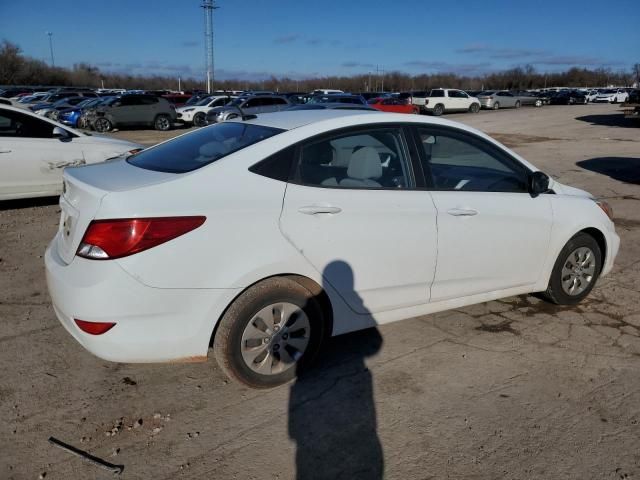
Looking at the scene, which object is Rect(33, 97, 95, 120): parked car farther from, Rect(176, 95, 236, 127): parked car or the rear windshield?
the rear windshield

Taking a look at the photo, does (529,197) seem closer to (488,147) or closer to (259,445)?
(488,147)

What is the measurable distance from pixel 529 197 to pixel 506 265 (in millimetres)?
554

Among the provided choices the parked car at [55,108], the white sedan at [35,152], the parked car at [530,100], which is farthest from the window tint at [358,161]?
the parked car at [530,100]

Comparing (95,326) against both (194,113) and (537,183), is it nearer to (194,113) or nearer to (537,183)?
(537,183)

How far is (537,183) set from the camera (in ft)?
13.0

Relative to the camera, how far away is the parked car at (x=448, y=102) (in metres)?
38.5

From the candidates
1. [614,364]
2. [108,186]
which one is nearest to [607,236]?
[614,364]

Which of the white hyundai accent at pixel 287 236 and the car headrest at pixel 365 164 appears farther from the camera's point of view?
the car headrest at pixel 365 164

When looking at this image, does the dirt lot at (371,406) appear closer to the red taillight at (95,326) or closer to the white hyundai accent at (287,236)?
the white hyundai accent at (287,236)

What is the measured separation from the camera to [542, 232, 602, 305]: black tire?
4.31m

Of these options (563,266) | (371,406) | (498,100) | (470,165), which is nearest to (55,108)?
(470,165)

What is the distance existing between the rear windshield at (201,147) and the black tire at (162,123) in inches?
Answer: 943

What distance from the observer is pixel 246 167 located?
119 inches

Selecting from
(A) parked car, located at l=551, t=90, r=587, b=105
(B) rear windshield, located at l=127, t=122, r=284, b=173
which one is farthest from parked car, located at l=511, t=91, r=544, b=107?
(B) rear windshield, located at l=127, t=122, r=284, b=173
